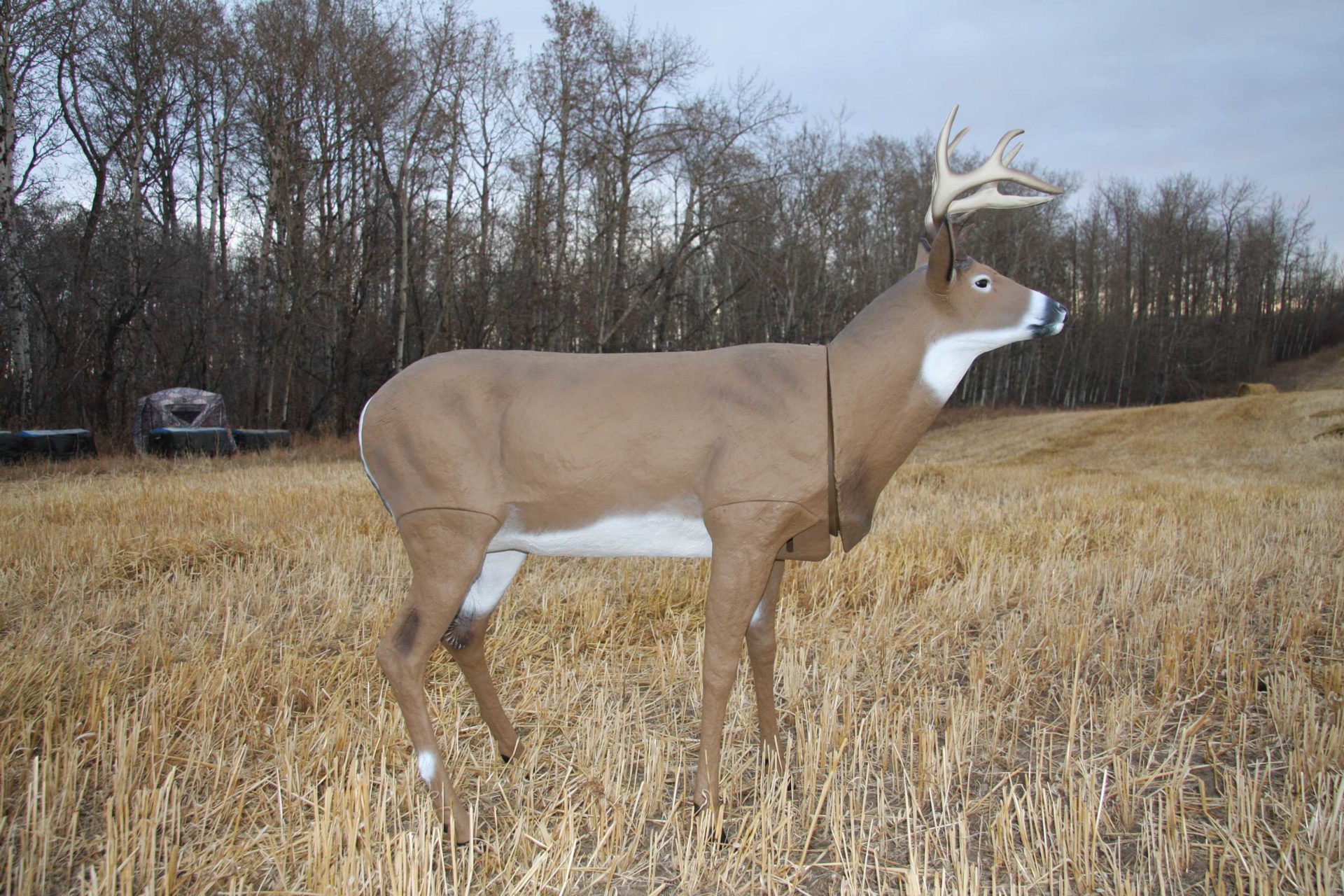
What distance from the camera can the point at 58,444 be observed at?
1081 centimetres

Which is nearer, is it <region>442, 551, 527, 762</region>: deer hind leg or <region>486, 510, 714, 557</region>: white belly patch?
<region>486, 510, 714, 557</region>: white belly patch

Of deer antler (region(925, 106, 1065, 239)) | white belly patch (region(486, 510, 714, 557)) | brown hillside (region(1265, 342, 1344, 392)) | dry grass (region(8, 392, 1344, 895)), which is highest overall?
brown hillside (region(1265, 342, 1344, 392))

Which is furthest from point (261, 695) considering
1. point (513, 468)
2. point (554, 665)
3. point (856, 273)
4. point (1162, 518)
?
point (856, 273)

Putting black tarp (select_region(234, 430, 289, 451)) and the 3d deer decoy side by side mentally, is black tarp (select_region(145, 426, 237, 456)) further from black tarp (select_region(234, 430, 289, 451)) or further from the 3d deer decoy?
the 3d deer decoy

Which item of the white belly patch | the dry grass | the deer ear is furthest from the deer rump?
the dry grass

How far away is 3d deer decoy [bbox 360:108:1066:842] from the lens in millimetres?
2332

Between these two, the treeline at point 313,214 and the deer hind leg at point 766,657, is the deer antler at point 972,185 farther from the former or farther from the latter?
the treeline at point 313,214

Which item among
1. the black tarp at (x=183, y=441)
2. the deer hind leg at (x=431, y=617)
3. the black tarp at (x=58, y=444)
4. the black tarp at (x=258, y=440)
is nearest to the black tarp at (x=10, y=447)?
the black tarp at (x=58, y=444)

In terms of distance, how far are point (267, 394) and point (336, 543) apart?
12.1 metres

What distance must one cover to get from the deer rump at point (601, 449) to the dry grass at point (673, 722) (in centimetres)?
86

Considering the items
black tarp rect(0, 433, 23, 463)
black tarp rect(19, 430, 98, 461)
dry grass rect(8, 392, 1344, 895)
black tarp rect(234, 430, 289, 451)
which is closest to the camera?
dry grass rect(8, 392, 1344, 895)

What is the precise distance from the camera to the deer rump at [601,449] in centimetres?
236

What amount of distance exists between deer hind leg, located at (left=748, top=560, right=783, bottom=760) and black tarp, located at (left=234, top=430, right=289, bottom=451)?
1246 cm

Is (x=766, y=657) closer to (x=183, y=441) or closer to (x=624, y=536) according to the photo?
(x=624, y=536)
